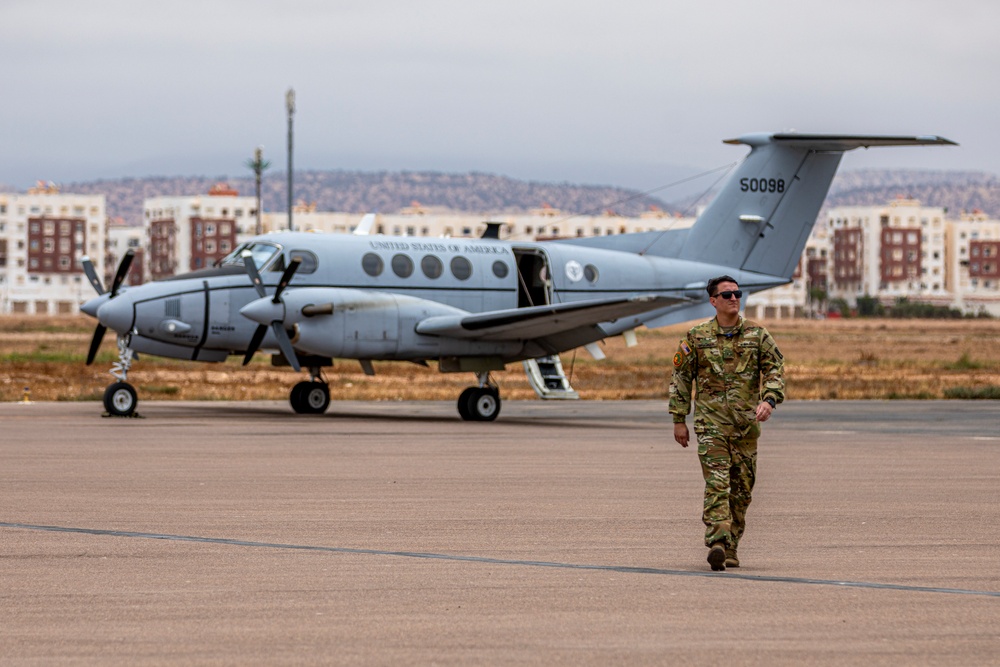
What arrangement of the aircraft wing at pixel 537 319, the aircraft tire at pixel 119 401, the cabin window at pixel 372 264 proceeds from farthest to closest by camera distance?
the cabin window at pixel 372 264, the aircraft tire at pixel 119 401, the aircraft wing at pixel 537 319

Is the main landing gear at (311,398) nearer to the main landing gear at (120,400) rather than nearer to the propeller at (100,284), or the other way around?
the main landing gear at (120,400)

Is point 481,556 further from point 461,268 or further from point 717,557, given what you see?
point 461,268

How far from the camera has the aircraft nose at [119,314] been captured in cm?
2605

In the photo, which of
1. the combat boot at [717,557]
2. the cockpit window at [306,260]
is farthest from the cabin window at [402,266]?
the combat boot at [717,557]

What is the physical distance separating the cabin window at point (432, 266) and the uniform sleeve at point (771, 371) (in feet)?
59.2

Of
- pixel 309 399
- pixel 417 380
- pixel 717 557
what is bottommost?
pixel 417 380

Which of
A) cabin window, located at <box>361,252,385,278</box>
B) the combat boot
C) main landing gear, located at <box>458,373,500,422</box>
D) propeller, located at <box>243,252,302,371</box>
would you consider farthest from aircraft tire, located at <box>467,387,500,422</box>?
the combat boot

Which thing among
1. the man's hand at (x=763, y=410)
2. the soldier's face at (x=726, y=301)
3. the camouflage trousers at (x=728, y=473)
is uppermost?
the soldier's face at (x=726, y=301)

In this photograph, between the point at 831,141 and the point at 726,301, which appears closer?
the point at 726,301

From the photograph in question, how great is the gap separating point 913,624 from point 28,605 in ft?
15.7

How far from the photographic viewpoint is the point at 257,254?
2703 cm

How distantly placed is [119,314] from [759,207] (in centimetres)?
1326

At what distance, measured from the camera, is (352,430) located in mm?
23656

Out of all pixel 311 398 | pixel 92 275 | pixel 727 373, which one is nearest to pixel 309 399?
pixel 311 398
